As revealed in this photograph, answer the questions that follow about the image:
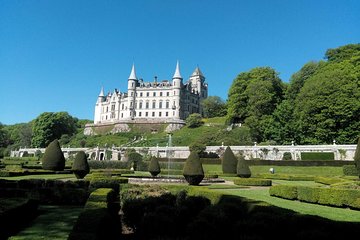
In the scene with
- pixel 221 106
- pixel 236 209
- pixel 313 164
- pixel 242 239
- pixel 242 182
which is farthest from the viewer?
pixel 221 106

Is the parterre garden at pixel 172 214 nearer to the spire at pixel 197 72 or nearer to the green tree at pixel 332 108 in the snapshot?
the green tree at pixel 332 108

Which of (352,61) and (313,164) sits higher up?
(352,61)

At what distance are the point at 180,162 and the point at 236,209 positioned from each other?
3754 centimetres

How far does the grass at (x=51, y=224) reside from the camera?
8727 mm

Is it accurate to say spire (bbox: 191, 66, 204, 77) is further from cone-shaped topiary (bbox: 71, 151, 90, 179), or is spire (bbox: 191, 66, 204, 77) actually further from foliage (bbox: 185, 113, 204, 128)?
cone-shaped topiary (bbox: 71, 151, 90, 179)

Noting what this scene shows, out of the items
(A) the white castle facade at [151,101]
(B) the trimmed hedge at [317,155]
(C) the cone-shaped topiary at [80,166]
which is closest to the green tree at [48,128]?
(A) the white castle facade at [151,101]

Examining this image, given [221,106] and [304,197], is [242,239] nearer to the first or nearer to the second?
[304,197]

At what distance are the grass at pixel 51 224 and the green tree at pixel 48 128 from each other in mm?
74824

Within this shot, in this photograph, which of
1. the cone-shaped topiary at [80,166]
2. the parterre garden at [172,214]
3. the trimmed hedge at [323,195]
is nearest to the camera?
the parterre garden at [172,214]

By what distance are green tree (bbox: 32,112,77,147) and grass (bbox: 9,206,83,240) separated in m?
74.8

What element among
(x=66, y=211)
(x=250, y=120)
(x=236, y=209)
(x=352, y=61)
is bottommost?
(x=66, y=211)

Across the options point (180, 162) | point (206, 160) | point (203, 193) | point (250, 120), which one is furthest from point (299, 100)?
point (203, 193)

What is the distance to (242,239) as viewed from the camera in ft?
19.6

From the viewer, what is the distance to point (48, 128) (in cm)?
8406
